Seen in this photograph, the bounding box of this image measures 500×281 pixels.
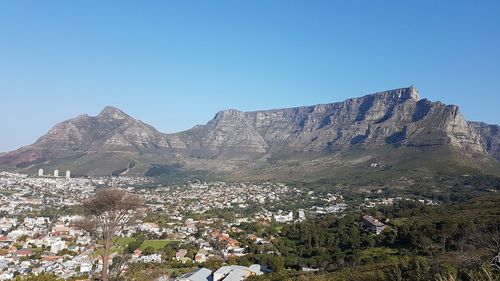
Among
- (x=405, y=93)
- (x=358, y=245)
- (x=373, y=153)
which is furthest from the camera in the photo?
(x=405, y=93)

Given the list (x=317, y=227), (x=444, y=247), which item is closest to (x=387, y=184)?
(x=317, y=227)

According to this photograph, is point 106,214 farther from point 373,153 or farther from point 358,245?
point 373,153

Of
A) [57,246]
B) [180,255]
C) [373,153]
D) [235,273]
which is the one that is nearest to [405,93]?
[373,153]

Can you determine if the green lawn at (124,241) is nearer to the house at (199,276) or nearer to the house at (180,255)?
the house at (180,255)

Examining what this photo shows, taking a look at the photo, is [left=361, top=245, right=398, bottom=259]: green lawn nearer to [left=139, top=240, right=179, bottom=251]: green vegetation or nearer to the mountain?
[left=139, top=240, right=179, bottom=251]: green vegetation

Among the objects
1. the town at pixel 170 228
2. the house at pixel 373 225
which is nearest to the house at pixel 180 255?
the town at pixel 170 228

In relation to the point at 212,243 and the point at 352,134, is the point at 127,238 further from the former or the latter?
the point at 352,134

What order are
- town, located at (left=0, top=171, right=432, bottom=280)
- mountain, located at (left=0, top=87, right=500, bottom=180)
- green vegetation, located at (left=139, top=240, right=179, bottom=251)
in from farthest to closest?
1. mountain, located at (left=0, top=87, right=500, bottom=180)
2. green vegetation, located at (left=139, top=240, right=179, bottom=251)
3. town, located at (left=0, top=171, right=432, bottom=280)

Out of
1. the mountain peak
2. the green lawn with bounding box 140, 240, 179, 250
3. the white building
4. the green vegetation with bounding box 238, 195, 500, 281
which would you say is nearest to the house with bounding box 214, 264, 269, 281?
the green vegetation with bounding box 238, 195, 500, 281
